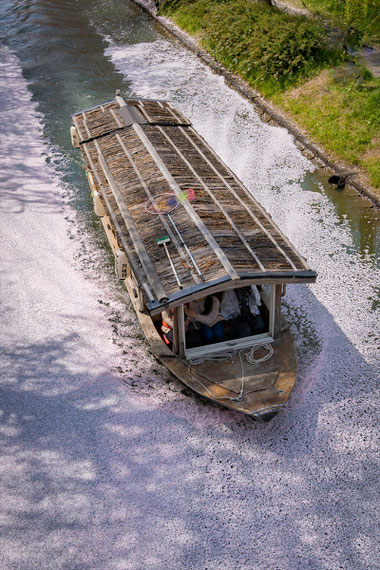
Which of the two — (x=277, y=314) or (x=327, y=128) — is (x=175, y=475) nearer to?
(x=277, y=314)

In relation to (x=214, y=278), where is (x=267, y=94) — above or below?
below

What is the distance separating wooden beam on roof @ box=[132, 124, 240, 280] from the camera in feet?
29.0

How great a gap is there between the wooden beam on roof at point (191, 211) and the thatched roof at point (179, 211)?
18mm

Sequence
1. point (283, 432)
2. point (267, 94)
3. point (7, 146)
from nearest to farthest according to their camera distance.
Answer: point (283, 432)
point (7, 146)
point (267, 94)

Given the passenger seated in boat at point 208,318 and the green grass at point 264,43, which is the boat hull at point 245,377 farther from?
the green grass at point 264,43

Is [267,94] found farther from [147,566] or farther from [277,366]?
[147,566]

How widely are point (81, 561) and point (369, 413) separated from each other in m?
5.74

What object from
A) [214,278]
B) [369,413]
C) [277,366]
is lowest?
[369,413]

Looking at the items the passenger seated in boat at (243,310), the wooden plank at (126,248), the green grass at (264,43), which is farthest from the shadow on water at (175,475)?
the green grass at (264,43)

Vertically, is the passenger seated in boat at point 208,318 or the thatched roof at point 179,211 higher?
the thatched roof at point 179,211

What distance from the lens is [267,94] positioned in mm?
21125

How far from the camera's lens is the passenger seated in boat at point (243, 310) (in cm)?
1010

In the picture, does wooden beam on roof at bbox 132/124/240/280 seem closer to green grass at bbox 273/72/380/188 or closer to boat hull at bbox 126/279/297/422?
boat hull at bbox 126/279/297/422

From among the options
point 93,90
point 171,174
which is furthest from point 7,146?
point 171,174
